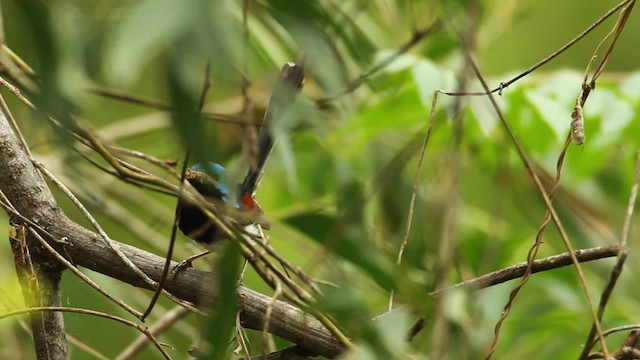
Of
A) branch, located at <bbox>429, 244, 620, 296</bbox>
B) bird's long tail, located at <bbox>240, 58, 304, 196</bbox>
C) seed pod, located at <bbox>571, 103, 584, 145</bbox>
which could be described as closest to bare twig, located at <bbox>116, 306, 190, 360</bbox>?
bird's long tail, located at <bbox>240, 58, 304, 196</bbox>

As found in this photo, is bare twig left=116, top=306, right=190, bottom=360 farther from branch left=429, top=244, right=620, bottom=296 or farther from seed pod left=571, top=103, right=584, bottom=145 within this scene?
seed pod left=571, top=103, right=584, bottom=145

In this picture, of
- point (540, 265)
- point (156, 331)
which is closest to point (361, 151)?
point (156, 331)

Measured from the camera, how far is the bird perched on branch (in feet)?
3.96

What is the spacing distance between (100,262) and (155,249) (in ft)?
4.59

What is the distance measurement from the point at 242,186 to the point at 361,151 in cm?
123

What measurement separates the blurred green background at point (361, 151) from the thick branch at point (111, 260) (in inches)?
3.0

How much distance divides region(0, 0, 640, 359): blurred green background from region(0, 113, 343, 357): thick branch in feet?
0.25

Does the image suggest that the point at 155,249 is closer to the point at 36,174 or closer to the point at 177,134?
the point at 36,174

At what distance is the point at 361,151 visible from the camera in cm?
275

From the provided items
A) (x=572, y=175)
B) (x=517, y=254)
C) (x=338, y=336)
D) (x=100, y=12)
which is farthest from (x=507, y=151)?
(x=100, y=12)

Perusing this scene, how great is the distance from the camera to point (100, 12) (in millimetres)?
1006

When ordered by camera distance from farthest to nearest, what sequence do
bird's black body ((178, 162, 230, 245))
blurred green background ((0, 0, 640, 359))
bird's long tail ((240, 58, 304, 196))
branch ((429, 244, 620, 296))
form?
bird's black body ((178, 162, 230, 245)) → branch ((429, 244, 620, 296)) → bird's long tail ((240, 58, 304, 196)) → blurred green background ((0, 0, 640, 359))

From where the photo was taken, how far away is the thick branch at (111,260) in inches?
57.0

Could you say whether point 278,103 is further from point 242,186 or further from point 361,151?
point 361,151
